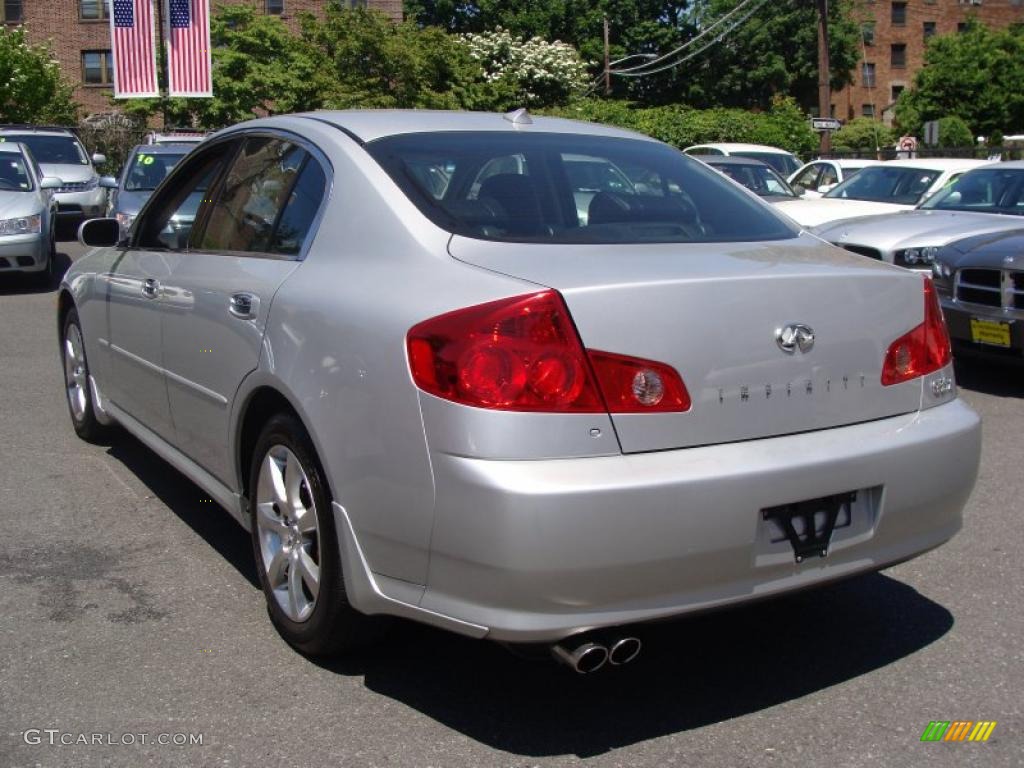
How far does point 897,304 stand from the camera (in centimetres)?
343

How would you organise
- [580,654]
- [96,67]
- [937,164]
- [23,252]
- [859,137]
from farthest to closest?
1. [859,137]
2. [96,67]
3. [937,164]
4. [23,252]
5. [580,654]

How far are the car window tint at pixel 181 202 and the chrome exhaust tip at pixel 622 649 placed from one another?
8.31 ft

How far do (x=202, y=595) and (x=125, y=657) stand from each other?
0.55m

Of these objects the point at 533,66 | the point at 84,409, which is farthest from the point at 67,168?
the point at 533,66

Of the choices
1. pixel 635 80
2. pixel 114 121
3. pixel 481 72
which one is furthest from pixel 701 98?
pixel 114 121

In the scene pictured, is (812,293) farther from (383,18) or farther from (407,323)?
(383,18)

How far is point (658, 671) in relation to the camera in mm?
3662

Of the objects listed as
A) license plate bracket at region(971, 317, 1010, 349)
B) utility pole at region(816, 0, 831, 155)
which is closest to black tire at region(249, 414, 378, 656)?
license plate bracket at region(971, 317, 1010, 349)

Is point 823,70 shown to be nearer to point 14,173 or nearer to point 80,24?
point 14,173

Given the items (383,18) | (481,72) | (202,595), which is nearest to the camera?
(202,595)

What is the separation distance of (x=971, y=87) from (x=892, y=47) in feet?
43.7

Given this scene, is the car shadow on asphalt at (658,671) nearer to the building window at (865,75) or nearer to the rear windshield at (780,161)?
the rear windshield at (780,161)

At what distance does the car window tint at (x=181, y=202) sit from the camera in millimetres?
4738

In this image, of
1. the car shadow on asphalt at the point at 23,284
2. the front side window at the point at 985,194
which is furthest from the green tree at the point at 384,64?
the front side window at the point at 985,194
